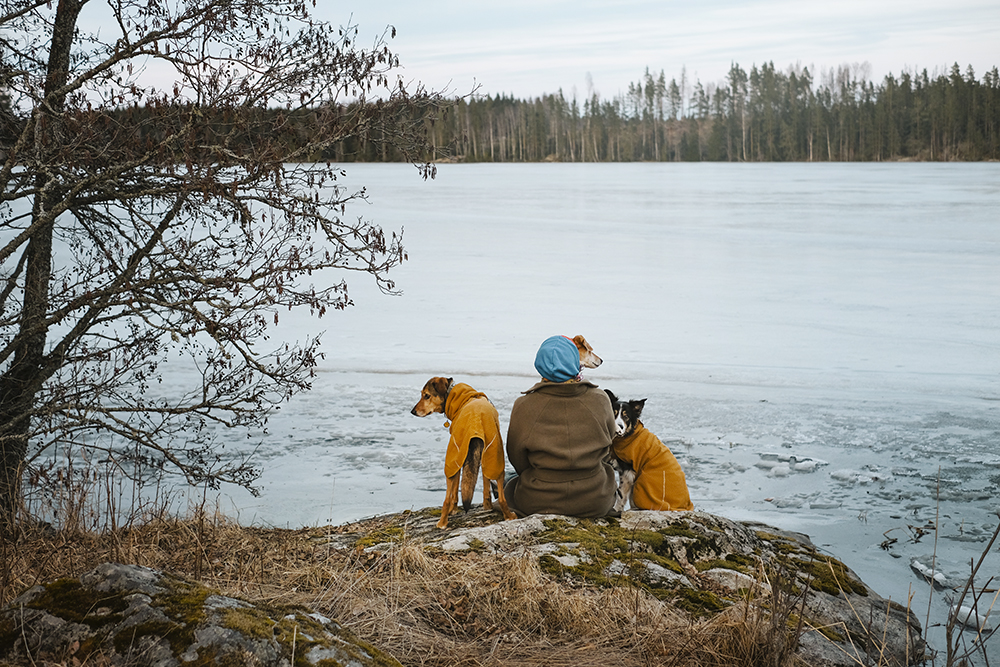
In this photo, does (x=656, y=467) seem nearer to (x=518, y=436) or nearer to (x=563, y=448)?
(x=563, y=448)

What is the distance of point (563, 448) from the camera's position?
5336 millimetres

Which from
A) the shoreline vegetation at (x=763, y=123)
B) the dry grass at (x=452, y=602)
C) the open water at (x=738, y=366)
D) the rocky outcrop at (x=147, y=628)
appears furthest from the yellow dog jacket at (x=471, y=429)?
the shoreline vegetation at (x=763, y=123)

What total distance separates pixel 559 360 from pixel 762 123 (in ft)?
402

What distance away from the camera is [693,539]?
17.1 feet

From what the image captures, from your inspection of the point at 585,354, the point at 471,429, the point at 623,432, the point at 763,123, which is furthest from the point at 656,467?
the point at 763,123

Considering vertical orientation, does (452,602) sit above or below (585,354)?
below

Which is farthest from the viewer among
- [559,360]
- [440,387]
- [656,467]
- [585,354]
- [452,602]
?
[585,354]

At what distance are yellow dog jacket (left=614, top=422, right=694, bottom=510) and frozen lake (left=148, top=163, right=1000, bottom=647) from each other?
56.7 inches

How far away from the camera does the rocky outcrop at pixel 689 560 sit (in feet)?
14.2

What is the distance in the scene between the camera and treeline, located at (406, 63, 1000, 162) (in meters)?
90.7

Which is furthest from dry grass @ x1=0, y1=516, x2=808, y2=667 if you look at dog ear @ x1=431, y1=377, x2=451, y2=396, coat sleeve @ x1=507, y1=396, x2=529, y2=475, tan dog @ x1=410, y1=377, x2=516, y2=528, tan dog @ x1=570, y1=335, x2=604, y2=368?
tan dog @ x1=570, y1=335, x2=604, y2=368

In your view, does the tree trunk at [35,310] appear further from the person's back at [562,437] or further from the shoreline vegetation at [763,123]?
the shoreline vegetation at [763,123]

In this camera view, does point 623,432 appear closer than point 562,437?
No

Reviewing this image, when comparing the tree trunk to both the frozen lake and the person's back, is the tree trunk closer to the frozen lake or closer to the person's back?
the frozen lake
